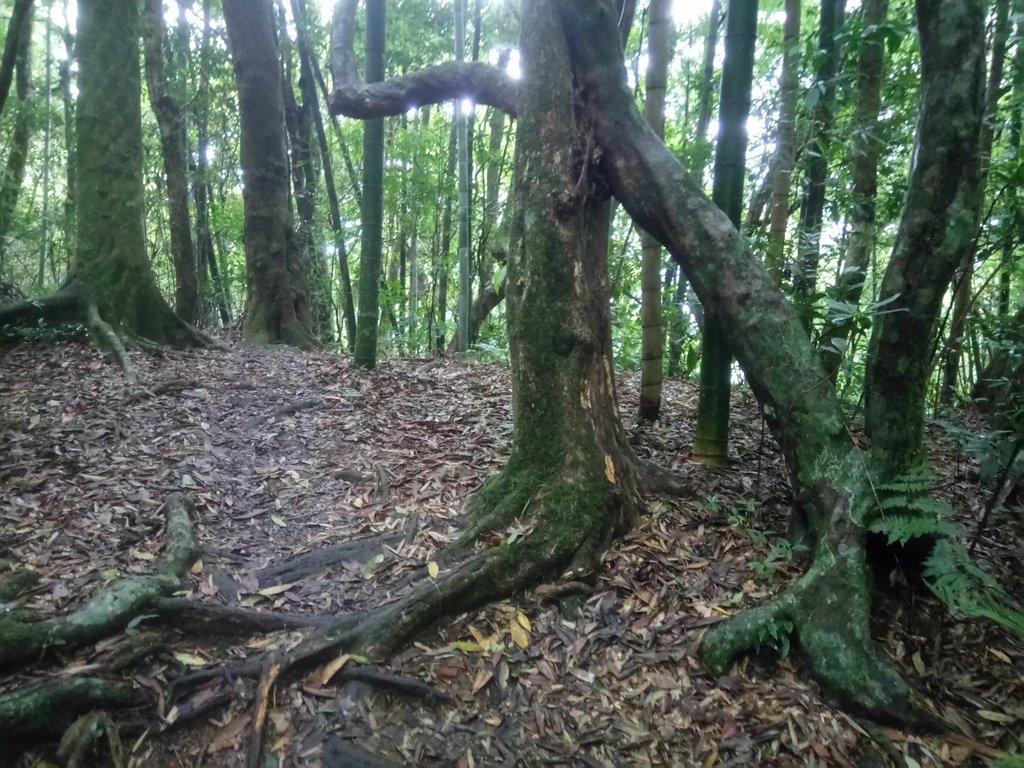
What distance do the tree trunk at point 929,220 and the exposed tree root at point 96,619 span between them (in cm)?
353

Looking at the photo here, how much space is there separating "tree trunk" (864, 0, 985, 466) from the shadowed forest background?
14 mm

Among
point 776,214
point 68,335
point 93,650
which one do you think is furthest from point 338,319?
point 93,650

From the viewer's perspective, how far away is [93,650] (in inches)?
111

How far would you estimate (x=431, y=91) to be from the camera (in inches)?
196

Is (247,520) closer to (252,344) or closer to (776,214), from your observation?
(776,214)

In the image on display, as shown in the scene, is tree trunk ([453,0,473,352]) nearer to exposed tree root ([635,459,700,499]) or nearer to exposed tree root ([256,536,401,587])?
exposed tree root ([635,459,700,499])

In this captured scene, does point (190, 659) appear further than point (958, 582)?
Yes

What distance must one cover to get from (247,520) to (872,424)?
A: 11.8 ft

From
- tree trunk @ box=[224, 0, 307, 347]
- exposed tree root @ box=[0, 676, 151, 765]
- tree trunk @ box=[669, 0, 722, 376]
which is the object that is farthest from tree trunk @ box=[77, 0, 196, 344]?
tree trunk @ box=[669, 0, 722, 376]

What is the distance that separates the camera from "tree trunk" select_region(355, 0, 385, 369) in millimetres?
6453

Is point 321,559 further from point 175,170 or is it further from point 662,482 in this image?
point 175,170

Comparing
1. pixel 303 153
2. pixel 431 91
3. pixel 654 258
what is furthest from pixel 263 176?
pixel 654 258

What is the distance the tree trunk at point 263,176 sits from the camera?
888cm

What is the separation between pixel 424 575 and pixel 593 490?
1.04 m
